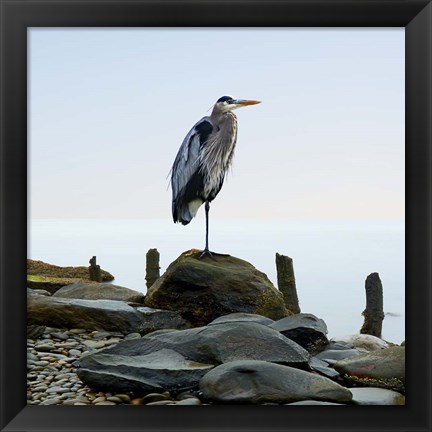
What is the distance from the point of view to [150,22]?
7.91 ft

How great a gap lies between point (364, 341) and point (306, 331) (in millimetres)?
260

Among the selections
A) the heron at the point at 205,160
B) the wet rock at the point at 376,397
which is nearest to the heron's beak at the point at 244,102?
the heron at the point at 205,160

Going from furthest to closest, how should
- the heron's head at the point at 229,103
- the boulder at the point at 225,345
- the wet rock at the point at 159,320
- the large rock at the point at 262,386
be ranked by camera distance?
the wet rock at the point at 159,320, the heron's head at the point at 229,103, the boulder at the point at 225,345, the large rock at the point at 262,386

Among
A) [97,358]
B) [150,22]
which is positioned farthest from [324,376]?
[150,22]

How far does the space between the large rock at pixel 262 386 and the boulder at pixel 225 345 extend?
10 cm

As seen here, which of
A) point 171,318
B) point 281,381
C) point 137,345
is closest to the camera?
point 281,381

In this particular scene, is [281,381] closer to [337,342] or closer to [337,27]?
[337,342]

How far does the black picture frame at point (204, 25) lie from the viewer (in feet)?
7.76

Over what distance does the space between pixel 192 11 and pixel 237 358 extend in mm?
1409

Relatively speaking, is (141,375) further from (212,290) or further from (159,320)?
(212,290)

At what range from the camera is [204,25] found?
95.0 inches

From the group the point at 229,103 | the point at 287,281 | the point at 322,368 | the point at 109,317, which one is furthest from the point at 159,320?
the point at 229,103

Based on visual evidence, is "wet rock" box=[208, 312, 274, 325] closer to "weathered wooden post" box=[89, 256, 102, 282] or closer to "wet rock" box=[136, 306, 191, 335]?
"wet rock" box=[136, 306, 191, 335]

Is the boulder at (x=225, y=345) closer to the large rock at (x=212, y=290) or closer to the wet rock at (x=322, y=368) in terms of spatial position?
the wet rock at (x=322, y=368)
